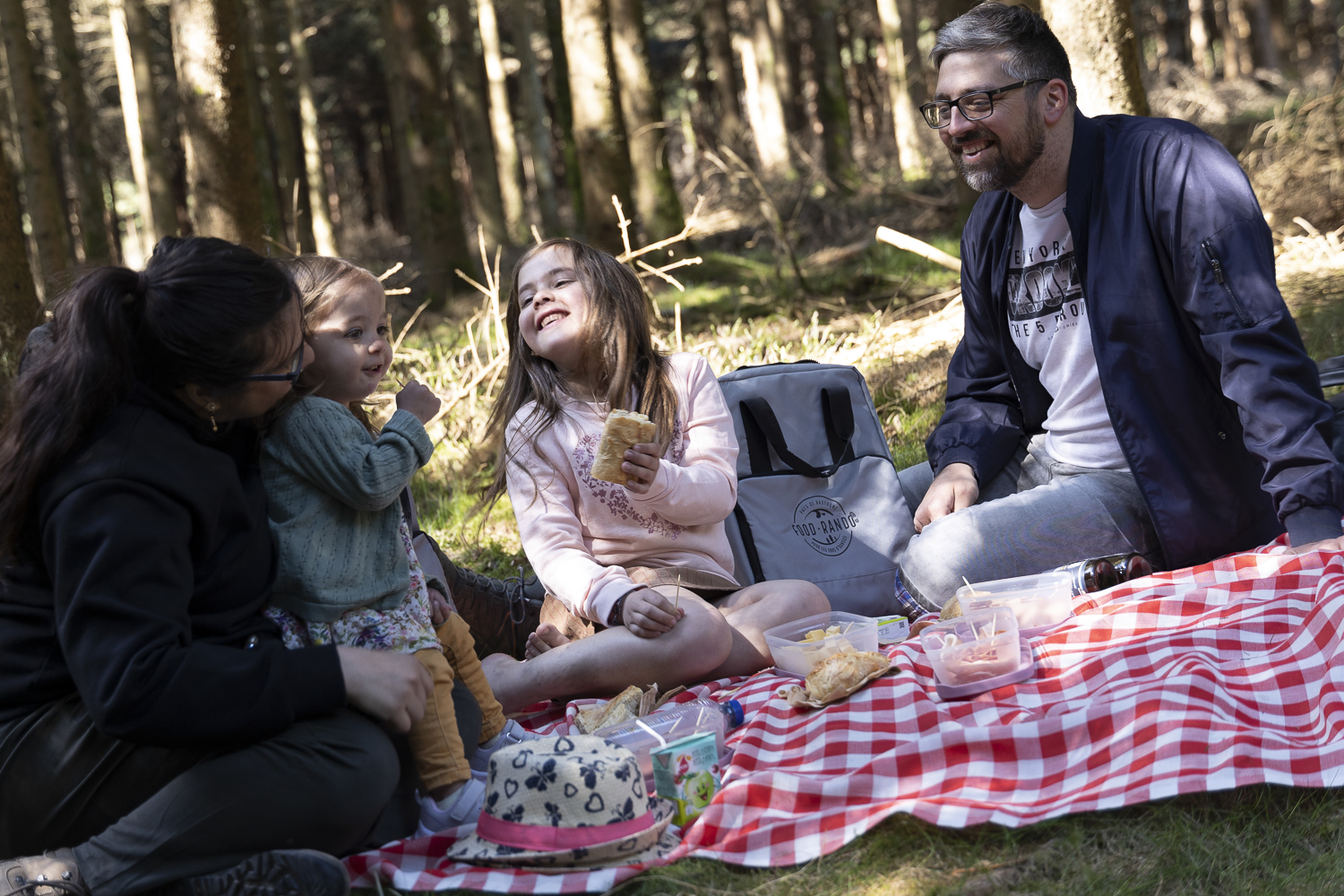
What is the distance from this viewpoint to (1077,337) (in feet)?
11.1

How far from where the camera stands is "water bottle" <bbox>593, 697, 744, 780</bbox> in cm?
260

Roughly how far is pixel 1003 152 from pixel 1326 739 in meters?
1.78

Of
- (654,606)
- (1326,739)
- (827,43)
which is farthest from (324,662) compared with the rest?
(827,43)

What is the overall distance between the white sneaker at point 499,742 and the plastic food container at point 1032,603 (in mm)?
1188

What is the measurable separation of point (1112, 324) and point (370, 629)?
2146 millimetres

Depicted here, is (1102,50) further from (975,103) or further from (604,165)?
(604,165)

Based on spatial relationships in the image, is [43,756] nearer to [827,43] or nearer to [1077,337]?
[1077,337]

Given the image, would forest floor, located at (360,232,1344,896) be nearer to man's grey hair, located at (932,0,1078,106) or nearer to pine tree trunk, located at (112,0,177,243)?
man's grey hair, located at (932,0,1078,106)

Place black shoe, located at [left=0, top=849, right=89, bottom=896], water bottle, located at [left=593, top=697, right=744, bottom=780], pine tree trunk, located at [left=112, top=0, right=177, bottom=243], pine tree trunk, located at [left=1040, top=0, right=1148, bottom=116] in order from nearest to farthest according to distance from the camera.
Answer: black shoe, located at [left=0, top=849, right=89, bottom=896] → water bottle, located at [left=593, top=697, right=744, bottom=780] → pine tree trunk, located at [left=1040, top=0, right=1148, bottom=116] → pine tree trunk, located at [left=112, top=0, right=177, bottom=243]

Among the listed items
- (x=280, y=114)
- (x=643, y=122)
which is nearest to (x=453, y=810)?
(x=643, y=122)

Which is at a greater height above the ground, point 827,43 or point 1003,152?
point 827,43

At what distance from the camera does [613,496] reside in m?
3.37

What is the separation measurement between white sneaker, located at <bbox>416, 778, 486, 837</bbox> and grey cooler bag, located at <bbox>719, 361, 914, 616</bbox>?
4.61ft

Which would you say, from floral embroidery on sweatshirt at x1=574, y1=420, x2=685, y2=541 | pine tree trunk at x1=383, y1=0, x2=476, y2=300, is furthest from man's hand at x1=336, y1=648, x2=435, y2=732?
pine tree trunk at x1=383, y1=0, x2=476, y2=300
